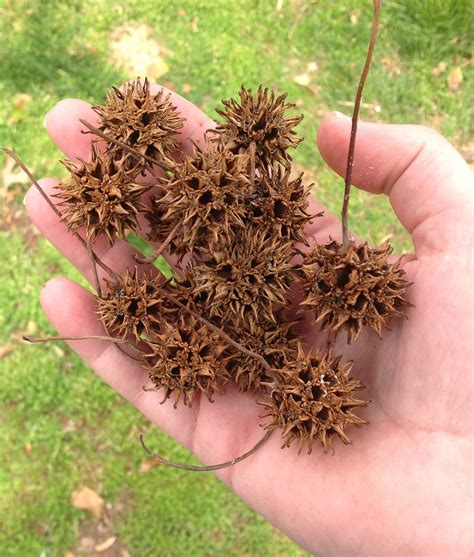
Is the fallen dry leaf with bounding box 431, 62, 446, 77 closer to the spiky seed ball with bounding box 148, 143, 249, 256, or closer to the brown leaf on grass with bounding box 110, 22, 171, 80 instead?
the brown leaf on grass with bounding box 110, 22, 171, 80

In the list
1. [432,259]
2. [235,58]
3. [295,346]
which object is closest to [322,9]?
[235,58]

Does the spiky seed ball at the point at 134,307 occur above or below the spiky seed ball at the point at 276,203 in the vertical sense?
below

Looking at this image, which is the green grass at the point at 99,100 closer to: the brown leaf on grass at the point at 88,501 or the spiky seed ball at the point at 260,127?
the brown leaf on grass at the point at 88,501

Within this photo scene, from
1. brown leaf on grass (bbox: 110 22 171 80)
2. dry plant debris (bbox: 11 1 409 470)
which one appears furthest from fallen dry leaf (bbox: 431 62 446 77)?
dry plant debris (bbox: 11 1 409 470)

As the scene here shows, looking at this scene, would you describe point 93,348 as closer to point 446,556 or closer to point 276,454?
point 276,454

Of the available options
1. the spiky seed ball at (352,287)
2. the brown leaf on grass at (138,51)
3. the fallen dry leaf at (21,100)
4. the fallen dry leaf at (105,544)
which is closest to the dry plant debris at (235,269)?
the spiky seed ball at (352,287)

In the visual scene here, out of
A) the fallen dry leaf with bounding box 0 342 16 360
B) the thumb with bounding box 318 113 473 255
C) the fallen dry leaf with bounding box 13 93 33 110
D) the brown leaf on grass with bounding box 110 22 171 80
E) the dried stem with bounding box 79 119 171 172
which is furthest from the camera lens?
the brown leaf on grass with bounding box 110 22 171 80

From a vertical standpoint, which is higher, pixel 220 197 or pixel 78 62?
pixel 220 197
